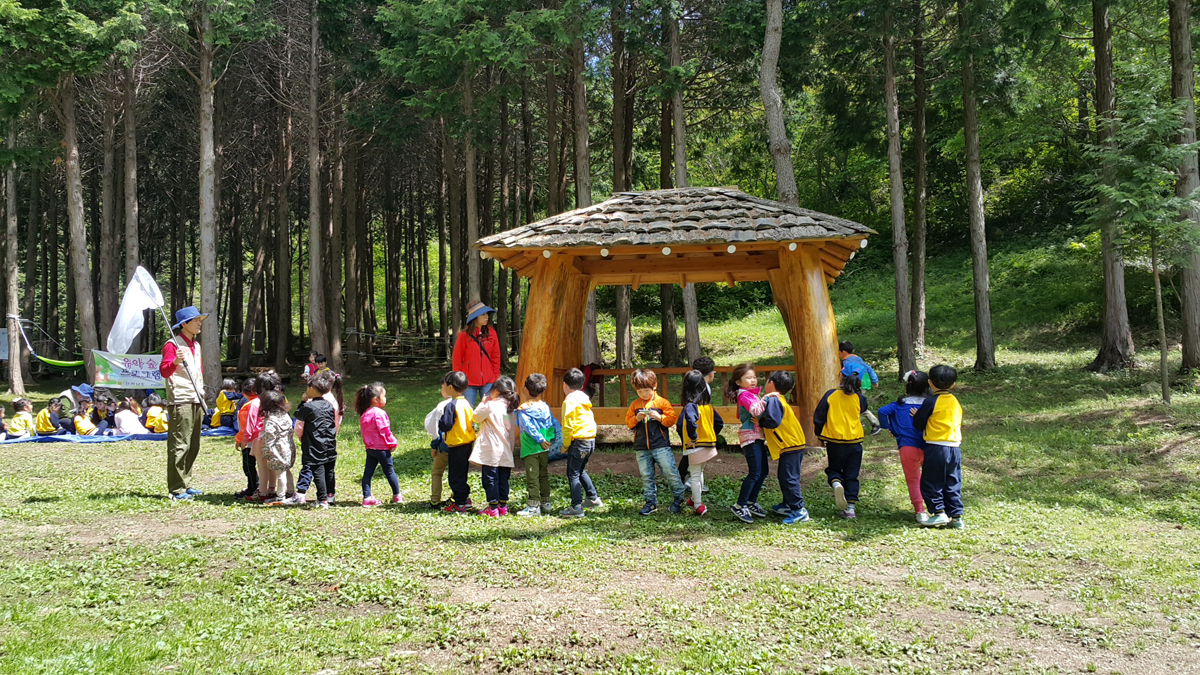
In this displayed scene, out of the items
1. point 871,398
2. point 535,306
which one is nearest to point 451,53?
point 535,306

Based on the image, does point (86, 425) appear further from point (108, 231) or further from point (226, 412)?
point (108, 231)

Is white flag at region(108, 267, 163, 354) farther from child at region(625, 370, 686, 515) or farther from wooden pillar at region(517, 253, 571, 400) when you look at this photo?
child at region(625, 370, 686, 515)

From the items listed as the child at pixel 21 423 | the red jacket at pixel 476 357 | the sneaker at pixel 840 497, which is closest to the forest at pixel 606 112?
the child at pixel 21 423

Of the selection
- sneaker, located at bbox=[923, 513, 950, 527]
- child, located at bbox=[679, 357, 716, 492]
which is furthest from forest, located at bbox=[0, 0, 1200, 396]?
child, located at bbox=[679, 357, 716, 492]

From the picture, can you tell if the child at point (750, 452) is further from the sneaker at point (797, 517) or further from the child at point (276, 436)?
the child at point (276, 436)

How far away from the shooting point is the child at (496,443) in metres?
7.38

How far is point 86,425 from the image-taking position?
13797 mm

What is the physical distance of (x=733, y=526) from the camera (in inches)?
281

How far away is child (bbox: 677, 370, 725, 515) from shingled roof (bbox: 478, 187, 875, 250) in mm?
2433

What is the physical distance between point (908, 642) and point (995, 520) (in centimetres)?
346

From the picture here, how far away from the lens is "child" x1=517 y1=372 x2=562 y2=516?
7438mm

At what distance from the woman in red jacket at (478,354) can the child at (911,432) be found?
15.5ft

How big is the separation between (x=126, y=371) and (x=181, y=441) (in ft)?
31.7

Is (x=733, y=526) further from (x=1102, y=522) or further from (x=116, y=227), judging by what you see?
(x=116, y=227)
